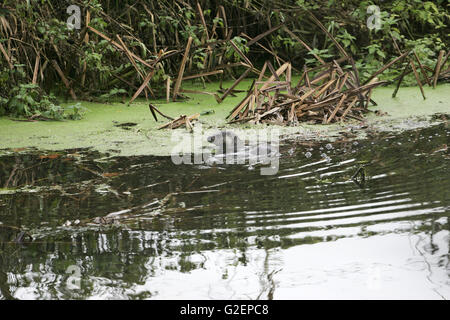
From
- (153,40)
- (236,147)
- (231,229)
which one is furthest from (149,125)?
(231,229)

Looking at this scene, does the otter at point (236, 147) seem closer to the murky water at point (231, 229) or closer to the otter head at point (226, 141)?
the otter head at point (226, 141)

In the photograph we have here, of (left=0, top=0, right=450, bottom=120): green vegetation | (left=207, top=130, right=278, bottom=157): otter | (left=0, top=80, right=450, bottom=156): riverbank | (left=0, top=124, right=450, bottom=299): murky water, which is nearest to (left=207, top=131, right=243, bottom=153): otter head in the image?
(left=207, top=130, right=278, bottom=157): otter

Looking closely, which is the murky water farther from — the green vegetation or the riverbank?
the green vegetation

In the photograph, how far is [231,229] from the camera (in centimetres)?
213

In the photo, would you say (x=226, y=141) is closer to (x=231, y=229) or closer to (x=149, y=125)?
(x=149, y=125)

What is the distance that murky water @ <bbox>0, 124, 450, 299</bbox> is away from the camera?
68.9 inches

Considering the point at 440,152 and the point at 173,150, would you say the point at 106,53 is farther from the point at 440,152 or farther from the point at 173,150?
the point at 440,152

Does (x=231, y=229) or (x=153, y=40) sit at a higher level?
(x=153, y=40)

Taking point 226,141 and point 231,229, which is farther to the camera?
point 226,141

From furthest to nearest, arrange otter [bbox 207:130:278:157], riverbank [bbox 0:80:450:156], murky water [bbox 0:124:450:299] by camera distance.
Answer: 1. riverbank [bbox 0:80:450:156]
2. otter [bbox 207:130:278:157]
3. murky water [bbox 0:124:450:299]

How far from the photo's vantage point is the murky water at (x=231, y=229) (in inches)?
68.9

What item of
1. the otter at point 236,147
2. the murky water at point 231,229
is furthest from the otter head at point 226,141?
the murky water at point 231,229
